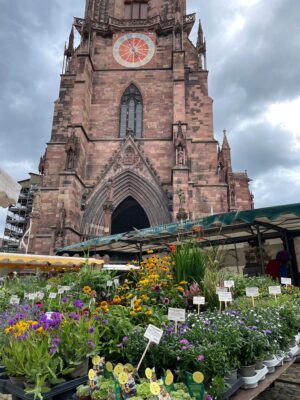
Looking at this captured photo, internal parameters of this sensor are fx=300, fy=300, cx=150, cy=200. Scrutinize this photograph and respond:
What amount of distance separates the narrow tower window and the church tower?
112 centimetres

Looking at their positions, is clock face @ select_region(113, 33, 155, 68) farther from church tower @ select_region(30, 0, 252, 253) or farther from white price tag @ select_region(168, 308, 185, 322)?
white price tag @ select_region(168, 308, 185, 322)

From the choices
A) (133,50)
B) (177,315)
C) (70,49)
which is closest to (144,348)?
(177,315)

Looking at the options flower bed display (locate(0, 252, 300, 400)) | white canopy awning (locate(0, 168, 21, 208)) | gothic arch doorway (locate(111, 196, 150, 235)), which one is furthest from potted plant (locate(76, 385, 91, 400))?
gothic arch doorway (locate(111, 196, 150, 235))

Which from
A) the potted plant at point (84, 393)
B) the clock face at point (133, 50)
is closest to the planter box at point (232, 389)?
the potted plant at point (84, 393)

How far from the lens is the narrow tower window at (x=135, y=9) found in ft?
80.5

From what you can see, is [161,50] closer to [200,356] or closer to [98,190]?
[98,190]

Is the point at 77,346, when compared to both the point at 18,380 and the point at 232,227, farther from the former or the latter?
the point at 232,227

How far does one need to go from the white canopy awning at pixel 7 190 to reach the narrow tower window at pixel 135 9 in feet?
77.8

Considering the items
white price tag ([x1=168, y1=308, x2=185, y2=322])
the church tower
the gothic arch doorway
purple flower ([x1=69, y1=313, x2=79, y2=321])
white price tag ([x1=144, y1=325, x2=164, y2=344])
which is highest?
the church tower

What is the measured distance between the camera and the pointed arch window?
20.3 m

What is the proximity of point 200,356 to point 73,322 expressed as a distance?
1.28m

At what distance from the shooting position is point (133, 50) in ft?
72.3

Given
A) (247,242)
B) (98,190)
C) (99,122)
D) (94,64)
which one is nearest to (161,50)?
(94,64)

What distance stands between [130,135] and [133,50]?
7.45 m
